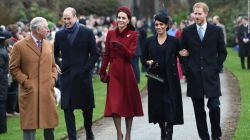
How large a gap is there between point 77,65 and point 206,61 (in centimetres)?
198

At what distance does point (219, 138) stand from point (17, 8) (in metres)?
19.4

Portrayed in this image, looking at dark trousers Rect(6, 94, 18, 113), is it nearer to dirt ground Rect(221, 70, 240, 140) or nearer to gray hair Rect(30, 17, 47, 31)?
dirt ground Rect(221, 70, 240, 140)

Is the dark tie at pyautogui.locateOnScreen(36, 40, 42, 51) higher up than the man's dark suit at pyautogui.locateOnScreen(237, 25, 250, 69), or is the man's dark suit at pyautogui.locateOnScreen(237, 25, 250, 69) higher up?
the dark tie at pyautogui.locateOnScreen(36, 40, 42, 51)

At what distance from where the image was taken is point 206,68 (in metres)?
11.5

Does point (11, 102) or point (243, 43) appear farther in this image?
point (243, 43)

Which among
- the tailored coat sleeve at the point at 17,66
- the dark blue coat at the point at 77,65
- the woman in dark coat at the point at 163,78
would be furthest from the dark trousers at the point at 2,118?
the tailored coat sleeve at the point at 17,66

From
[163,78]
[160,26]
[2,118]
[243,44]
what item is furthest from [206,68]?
[243,44]

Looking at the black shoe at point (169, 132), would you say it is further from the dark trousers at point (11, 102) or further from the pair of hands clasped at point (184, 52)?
the dark trousers at point (11, 102)

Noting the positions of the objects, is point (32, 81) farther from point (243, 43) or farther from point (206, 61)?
point (243, 43)

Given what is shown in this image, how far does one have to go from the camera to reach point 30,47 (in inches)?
414

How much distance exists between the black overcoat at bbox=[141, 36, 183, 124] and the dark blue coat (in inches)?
34.0

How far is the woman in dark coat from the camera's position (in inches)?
458

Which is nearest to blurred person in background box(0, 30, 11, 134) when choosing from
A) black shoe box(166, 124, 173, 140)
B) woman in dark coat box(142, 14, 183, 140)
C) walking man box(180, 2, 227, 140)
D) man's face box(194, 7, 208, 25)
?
woman in dark coat box(142, 14, 183, 140)

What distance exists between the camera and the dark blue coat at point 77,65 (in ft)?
38.8
